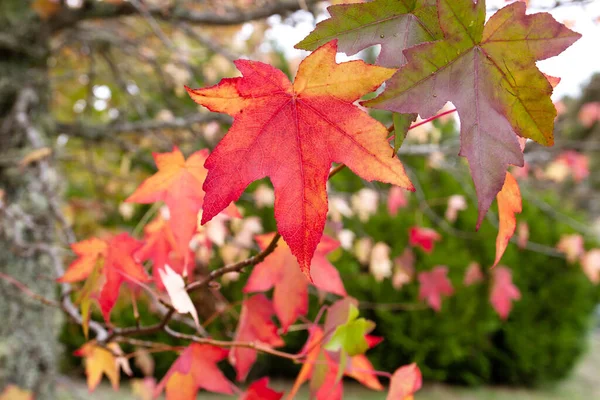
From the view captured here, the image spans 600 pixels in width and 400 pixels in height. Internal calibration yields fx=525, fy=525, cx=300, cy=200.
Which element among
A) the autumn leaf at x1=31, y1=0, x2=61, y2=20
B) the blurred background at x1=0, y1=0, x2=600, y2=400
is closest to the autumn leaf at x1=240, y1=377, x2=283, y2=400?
the blurred background at x1=0, y1=0, x2=600, y2=400

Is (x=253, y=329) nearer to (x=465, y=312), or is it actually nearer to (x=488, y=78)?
(x=488, y=78)

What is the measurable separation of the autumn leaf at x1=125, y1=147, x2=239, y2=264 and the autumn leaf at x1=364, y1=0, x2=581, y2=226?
38cm

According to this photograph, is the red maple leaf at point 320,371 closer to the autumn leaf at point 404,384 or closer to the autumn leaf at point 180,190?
the autumn leaf at point 404,384

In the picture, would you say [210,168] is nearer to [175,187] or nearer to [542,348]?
[175,187]

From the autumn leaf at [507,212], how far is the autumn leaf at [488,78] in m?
0.11

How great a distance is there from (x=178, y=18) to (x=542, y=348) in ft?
13.1

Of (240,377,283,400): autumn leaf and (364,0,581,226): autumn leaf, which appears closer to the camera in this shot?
(364,0,581,226): autumn leaf

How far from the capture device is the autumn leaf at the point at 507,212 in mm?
574

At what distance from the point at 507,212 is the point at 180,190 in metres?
0.45

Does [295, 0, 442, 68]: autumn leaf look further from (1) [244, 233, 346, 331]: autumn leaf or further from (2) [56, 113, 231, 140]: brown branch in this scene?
(2) [56, 113, 231, 140]: brown branch

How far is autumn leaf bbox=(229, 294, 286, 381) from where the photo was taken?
90cm

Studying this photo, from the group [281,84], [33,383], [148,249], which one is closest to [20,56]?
[33,383]

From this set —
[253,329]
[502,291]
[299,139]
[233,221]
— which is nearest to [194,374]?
[253,329]

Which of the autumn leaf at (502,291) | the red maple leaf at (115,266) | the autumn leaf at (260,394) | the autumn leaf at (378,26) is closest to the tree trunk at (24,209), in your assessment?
the red maple leaf at (115,266)
